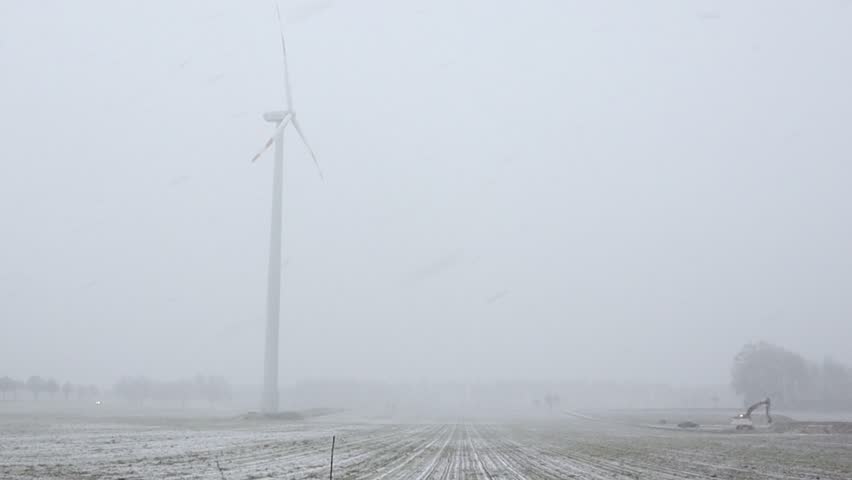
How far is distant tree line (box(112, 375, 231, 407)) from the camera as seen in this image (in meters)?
172

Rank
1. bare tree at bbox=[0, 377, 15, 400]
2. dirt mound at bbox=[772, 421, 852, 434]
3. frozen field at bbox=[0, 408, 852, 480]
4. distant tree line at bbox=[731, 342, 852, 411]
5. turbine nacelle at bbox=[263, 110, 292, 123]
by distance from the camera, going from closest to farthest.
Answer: frozen field at bbox=[0, 408, 852, 480] → dirt mound at bbox=[772, 421, 852, 434] → turbine nacelle at bbox=[263, 110, 292, 123] → distant tree line at bbox=[731, 342, 852, 411] → bare tree at bbox=[0, 377, 15, 400]

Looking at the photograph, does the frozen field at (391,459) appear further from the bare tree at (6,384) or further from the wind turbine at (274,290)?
the bare tree at (6,384)

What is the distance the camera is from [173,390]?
186875 mm

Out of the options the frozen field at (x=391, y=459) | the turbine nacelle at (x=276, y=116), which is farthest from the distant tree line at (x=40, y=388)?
the frozen field at (x=391, y=459)

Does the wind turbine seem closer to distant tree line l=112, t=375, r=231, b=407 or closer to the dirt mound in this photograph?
the dirt mound

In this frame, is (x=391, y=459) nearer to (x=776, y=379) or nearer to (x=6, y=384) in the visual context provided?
(x=776, y=379)

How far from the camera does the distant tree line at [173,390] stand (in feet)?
565

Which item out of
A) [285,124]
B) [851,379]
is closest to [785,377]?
[851,379]

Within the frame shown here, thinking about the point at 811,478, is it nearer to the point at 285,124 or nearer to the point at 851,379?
the point at 285,124

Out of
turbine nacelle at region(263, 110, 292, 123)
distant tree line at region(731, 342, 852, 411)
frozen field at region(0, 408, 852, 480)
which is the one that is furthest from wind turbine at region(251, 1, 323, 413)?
distant tree line at region(731, 342, 852, 411)

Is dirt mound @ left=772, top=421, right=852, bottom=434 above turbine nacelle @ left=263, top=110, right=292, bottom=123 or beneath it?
beneath

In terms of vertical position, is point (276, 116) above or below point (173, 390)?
above

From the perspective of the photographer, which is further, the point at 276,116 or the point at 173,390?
the point at 173,390

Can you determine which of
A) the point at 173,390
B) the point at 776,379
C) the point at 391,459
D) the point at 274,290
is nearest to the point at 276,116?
the point at 274,290
